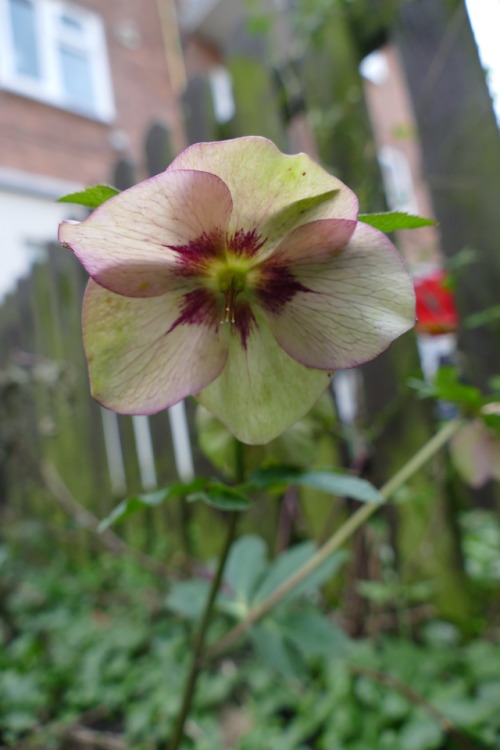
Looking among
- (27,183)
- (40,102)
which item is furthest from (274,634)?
(40,102)

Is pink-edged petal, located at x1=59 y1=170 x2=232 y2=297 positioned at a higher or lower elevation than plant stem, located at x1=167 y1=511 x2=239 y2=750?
higher

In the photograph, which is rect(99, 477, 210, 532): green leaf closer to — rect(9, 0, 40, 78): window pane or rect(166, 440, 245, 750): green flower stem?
rect(166, 440, 245, 750): green flower stem

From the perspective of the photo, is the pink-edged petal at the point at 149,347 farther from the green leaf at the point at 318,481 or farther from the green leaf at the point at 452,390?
the green leaf at the point at 452,390

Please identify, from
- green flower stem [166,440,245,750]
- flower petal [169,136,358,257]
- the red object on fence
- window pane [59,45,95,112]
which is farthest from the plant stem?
window pane [59,45,95,112]

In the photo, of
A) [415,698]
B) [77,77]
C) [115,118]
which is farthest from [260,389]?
[77,77]

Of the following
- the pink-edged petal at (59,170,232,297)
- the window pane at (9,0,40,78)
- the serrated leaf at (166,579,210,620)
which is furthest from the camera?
the window pane at (9,0,40,78)

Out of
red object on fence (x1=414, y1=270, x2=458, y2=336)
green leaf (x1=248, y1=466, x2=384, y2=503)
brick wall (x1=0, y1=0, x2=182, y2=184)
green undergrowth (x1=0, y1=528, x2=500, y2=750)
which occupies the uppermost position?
brick wall (x1=0, y1=0, x2=182, y2=184)

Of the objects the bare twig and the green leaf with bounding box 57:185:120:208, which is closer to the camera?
the green leaf with bounding box 57:185:120:208

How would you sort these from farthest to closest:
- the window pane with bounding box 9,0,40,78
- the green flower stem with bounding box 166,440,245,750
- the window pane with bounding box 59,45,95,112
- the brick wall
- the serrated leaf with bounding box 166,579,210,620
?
the window pane with bounding box 59,45,95,112
the window pane with bounding box 9,0,40,78
the brick wall
the serrated leaf with bounding box 166,579,210,620
the green flower stem with bounding box 166,440,245,750
